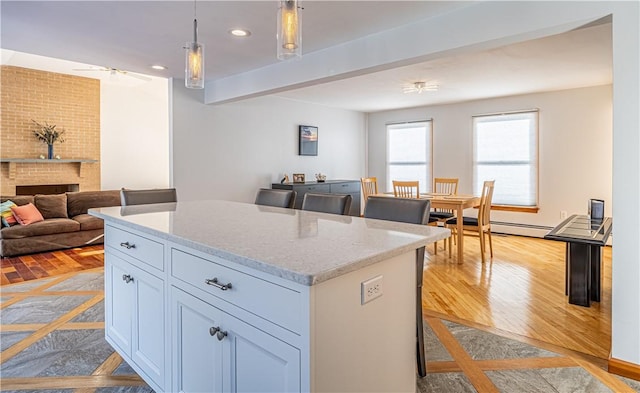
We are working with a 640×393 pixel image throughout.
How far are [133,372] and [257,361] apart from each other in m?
1.31

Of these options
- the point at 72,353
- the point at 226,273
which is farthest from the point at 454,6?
the point at 72,353

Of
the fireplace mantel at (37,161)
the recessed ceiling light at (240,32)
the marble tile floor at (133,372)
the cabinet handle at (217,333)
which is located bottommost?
the marble tile floor at (133,372)

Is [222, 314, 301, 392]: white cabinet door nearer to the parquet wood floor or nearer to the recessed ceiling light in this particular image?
the recessed ceiling light

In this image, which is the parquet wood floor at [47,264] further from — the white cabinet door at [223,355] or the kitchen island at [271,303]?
the white cabinet door at [223,355]

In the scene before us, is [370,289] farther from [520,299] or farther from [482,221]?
[482,221]

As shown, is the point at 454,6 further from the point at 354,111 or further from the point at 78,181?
the point at 78,181

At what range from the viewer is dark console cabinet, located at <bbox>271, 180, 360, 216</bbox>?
5.84 metres

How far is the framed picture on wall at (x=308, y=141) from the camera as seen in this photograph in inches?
260

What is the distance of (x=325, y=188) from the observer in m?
6.35

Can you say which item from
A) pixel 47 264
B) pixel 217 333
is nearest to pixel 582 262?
pixel 217 333

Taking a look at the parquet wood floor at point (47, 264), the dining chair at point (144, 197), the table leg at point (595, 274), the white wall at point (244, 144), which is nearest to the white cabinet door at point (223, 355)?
the dining chair at point (144, 197)

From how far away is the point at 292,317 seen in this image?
109cm

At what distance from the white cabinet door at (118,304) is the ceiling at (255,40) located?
71.3 inches

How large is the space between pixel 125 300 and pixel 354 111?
6.38 meters
